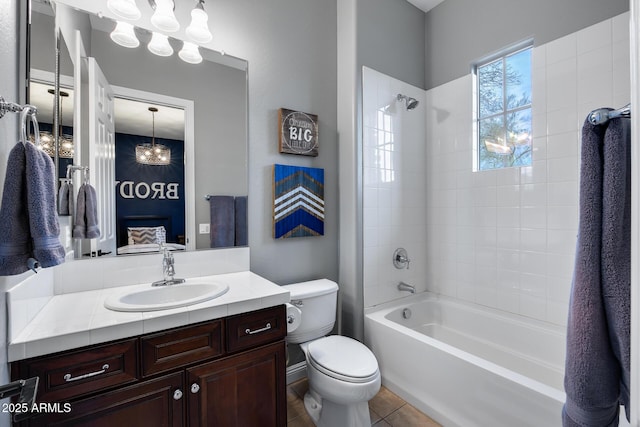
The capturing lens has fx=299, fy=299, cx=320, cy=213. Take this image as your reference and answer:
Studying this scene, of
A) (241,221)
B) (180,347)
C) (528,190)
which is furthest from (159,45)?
(528,190)

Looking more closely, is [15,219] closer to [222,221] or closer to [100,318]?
[100,318]

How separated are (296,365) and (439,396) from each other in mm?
936

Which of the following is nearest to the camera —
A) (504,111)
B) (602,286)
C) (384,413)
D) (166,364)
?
(602,286)

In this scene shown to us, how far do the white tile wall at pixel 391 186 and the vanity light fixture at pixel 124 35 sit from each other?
1.46 m

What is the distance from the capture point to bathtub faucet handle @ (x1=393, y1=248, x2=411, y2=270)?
7.91 ft

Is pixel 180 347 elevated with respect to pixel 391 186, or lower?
lower

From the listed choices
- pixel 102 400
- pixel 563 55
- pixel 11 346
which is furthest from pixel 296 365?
pixel 563 55

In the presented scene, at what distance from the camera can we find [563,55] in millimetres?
1875

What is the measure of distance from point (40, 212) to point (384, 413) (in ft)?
6.37

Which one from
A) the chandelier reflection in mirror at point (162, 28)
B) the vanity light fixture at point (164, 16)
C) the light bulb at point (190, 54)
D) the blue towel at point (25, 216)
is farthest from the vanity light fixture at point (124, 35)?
the blue towel at point (25, 216)

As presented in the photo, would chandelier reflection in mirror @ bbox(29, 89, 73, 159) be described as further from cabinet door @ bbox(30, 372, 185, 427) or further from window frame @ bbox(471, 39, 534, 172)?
window frame @ bbox(471, 39, 534, 172)

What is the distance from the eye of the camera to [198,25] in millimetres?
1628

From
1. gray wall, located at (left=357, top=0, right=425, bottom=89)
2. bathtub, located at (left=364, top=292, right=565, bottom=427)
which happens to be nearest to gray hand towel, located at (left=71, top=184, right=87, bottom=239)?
bathtub, located at (left=364, top=292, right=565, bottom=427)

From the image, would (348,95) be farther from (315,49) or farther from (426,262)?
(426,262)
